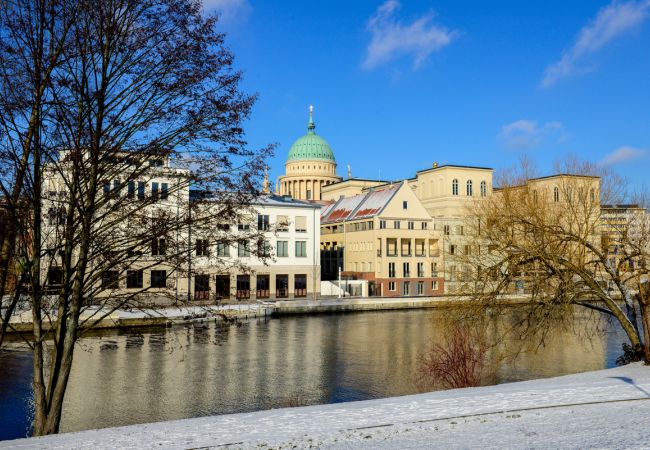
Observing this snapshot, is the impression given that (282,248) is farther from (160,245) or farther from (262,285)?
(160,245)

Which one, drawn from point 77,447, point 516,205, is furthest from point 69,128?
point 516,205

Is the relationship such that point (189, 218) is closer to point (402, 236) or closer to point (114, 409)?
point (114, 409)

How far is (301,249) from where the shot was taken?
69500mm

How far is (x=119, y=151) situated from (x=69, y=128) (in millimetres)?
1259

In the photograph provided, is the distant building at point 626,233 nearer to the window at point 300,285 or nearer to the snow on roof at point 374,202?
the window at point 300,285

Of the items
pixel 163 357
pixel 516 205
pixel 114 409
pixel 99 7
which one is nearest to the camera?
pixel 99 7

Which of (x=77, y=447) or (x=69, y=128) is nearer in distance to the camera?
(x=77, y=447)

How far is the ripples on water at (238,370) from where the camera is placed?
77.5 feet

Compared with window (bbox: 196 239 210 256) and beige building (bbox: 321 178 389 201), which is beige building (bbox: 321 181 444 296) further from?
window (bbox: 196 239 210 256)

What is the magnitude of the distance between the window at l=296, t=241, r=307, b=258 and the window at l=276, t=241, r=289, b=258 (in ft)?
4.20

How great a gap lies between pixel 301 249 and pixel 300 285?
417 centimetres

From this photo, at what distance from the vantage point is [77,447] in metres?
12.7

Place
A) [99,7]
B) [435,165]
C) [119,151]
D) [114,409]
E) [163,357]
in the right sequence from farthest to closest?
[435,165] → [163,357] → [114,409] → [119,151] → [99,7]

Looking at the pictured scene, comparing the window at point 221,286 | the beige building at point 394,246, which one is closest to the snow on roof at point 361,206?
the beige building at point 394,246
